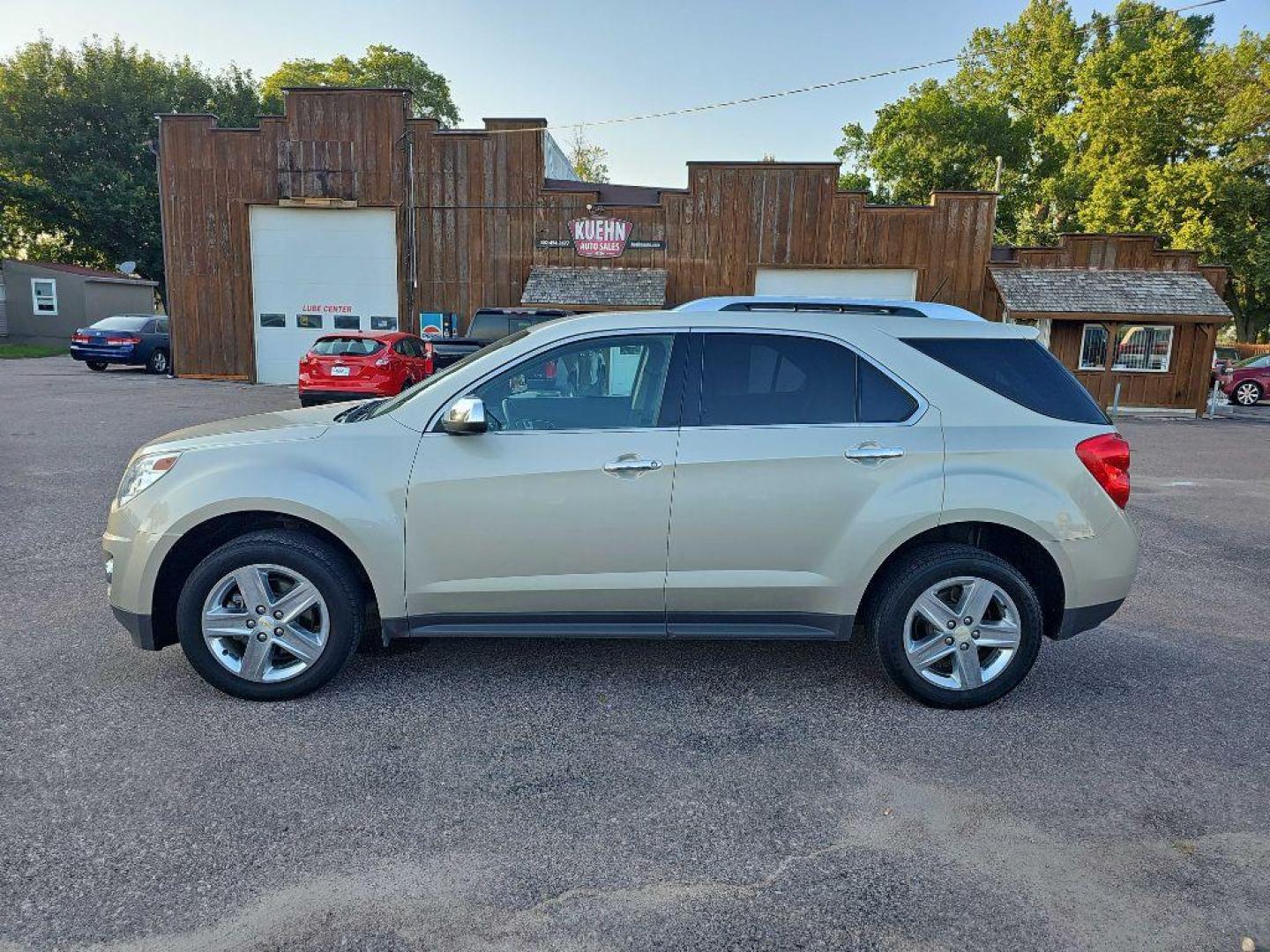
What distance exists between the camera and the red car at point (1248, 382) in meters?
25.3

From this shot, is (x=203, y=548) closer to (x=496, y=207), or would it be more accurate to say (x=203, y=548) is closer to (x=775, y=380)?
(x=775, y=380)

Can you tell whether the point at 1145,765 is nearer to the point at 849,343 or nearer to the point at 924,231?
the point at 849,343

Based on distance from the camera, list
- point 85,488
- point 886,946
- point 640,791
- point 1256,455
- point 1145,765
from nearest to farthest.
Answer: point 886,946 < point 640,791 < point 1145,765 < point 85,488 < point 1256,455

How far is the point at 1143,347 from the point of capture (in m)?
21.5

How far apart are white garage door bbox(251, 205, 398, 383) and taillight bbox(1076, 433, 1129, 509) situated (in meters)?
20.5

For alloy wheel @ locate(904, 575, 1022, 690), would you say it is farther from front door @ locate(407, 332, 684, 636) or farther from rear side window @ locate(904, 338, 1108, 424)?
front door @ locate(407, 332, 684, 636)

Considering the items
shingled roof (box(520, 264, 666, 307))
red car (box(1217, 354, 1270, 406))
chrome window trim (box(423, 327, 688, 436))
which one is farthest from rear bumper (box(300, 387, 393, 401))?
red car (box(1217, 354, 1270, 406))

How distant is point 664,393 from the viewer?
3.88 metres

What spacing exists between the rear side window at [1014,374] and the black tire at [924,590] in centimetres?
77

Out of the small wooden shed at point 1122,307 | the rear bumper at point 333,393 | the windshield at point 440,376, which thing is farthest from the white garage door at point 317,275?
A: the windshield at point 440,376

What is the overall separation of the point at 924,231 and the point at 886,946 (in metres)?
21.5

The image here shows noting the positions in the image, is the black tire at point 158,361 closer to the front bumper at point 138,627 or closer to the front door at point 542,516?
the front bumper at point 138,627

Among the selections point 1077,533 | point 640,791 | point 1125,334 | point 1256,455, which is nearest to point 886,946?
point 640,791

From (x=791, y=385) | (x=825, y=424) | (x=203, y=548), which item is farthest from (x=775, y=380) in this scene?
(x=203, y=548)
